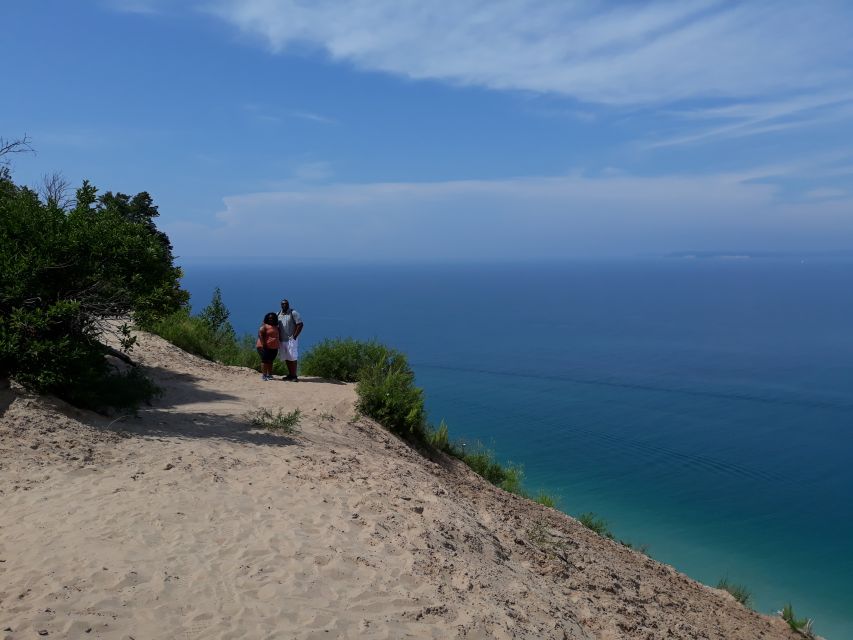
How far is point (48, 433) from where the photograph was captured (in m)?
8.52

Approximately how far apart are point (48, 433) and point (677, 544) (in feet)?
49.2

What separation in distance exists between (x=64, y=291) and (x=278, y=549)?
5.63 metres

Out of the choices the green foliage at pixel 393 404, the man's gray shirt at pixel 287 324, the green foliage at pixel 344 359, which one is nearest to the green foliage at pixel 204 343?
the green foliage at pixel 344 359

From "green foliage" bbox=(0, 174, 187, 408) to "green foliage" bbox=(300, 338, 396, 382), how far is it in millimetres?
6324

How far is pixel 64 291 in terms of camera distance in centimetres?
993

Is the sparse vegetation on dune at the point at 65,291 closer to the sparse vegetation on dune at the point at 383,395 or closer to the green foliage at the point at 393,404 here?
the sparse vegetation on dune at the point at 383,395

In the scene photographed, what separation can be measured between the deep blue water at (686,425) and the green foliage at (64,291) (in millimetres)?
13235

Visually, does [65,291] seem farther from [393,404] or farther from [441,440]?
[441,440]

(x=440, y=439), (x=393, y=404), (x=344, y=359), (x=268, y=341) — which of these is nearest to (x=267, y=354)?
(x=268, y=341)

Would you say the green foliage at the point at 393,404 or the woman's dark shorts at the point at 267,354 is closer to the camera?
the green foliage at the point at 393,404

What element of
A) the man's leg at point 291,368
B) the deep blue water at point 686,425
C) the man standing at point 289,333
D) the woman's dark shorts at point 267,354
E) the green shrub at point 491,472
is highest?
the man standing at point 289,333

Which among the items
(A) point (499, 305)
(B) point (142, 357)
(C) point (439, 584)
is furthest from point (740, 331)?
(C) point (439, 584)

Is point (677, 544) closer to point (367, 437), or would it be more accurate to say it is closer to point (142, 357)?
point (367, 437)

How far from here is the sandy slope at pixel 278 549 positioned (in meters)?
5.42
